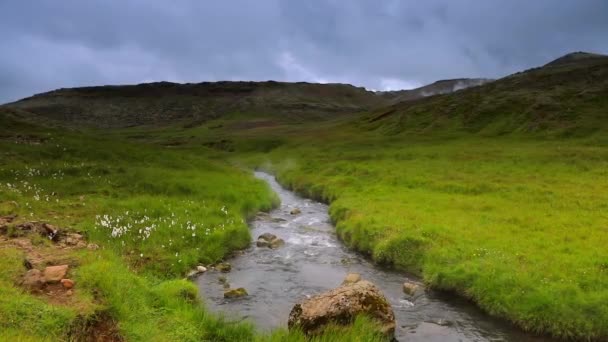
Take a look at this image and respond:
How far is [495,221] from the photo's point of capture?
2434 cm

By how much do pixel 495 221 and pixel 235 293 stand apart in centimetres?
1437

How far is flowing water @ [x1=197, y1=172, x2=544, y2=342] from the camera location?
573 inches

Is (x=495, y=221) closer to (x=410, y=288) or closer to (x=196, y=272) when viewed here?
(x=410, y=288)

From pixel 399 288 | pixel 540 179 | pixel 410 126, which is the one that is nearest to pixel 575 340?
pixel 399 288

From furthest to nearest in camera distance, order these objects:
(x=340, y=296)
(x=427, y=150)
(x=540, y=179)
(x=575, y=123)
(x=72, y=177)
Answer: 1. (x=575, y=123)
2. (x=427, y=150)
3. (x=540, y=179)
4. (x=72, y=177)
5. (x=340, y=296)

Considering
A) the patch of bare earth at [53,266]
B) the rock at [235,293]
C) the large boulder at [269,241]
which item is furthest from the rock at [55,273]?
the large boulder at [269,241]

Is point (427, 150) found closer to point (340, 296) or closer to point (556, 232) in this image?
point (556, 232)

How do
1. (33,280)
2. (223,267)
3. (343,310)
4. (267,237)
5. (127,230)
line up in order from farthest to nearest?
1. (267,237)
2. (127,230)
3. (223,267)
4. (343,310)
5. (33,280)

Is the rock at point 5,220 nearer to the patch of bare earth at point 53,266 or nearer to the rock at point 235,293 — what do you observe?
the patch of bare earth at point 53,266

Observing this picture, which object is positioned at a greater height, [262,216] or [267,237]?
[267,237]

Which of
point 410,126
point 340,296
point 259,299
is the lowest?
point 259,299

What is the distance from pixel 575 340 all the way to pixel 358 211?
51.5 ft

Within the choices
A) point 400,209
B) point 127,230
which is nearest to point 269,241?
point 127,230

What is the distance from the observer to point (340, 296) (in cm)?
1324
